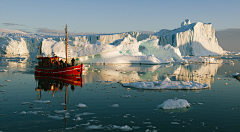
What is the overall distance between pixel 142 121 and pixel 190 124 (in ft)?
5.78

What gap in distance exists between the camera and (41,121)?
804 cm

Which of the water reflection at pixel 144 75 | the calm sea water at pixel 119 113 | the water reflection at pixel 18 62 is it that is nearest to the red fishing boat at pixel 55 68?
the water reflection at pixel 144 75

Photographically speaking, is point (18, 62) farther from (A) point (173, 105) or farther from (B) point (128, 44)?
(A) point (173, 105)

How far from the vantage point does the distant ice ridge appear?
86.6 metres

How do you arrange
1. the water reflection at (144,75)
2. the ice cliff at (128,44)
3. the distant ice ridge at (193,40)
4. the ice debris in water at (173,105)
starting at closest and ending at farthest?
the ice debris in water at (173,105) < the water reflection at (144,75) < the ice cliff at (128,44) < the distant ice ridge at (193,40)

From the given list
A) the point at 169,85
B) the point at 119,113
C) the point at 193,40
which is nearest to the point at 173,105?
the point at 119,113

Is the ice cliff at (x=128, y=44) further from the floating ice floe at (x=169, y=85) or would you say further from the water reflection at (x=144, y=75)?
the floating ice floe at (x=169, y=85)

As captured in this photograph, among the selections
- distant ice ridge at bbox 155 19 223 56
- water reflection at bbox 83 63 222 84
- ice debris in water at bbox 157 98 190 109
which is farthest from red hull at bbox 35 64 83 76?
distant ice ridge at bbox 155 19 223 56

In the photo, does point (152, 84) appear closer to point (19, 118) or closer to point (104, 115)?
point (104, 115)

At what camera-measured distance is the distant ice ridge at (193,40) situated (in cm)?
8656

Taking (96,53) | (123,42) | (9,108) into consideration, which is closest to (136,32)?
(123,42)

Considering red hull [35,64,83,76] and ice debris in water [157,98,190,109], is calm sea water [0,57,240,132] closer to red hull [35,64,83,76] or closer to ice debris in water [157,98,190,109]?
ice debris in water [157,98,190,109]

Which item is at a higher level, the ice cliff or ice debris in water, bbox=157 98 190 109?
→ the ice cliff

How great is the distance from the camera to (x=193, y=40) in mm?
90000
